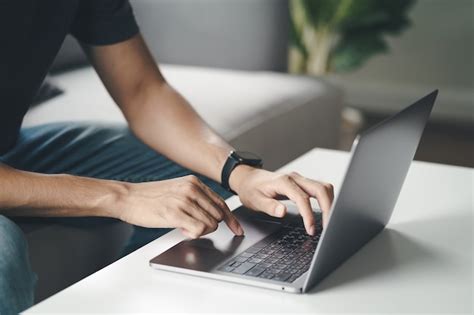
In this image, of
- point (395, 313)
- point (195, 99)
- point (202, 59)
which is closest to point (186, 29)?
point (202, 59)

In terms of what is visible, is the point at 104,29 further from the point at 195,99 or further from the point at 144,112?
the point at 195,99

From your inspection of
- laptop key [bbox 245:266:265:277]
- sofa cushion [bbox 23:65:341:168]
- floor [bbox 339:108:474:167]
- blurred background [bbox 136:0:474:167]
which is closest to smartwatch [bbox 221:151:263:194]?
laptop key [bbox 245:266:265:277]

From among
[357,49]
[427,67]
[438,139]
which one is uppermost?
[357,49]

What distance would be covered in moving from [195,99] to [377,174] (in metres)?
1.30

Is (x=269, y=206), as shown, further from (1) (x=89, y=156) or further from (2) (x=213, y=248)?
(1) (x=89, y=156)

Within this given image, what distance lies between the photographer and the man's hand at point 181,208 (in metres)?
1.02

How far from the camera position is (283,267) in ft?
3.08

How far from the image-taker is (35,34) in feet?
4.58

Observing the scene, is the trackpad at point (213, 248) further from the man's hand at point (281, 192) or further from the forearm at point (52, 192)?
the forearm at point (52, 192)

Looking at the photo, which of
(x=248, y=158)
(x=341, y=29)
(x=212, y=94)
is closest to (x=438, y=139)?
(x=341, y=29)

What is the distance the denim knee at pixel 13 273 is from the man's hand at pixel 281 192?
1.00 feet

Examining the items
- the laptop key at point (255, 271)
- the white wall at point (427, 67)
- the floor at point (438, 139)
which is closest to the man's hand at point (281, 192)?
the laptop key at point (255, 271)

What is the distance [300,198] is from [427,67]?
3.23m

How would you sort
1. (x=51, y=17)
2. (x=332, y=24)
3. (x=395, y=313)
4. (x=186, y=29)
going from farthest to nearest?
(x=332, y=24) < (x=186, y=29) < (x=51, y=17) < (x=395, y=313)
